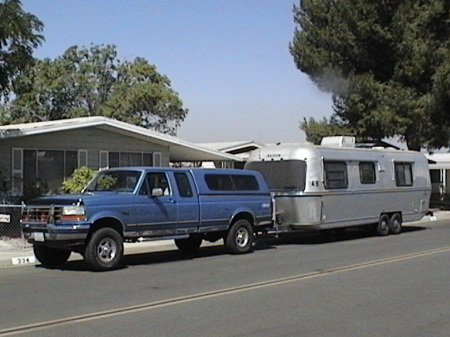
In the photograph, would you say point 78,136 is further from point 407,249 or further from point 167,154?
point 407,249

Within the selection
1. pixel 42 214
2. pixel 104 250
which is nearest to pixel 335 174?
pixel 104 250

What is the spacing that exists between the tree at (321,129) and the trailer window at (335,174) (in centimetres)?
1464

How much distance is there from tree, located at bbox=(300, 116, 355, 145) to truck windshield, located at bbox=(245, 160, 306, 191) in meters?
15.5

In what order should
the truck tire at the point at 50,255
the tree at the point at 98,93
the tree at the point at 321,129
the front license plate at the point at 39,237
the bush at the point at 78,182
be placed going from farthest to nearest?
the tree at the point at 98,93 < the tree at the point at 321,129 < the bush at the point at 78,182 < the truck tire at the point at 50,255 < the front license plate at the point at 39,237

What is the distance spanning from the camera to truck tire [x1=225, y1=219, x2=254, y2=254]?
643 inches

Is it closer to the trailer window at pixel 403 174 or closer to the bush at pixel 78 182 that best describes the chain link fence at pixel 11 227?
the bush at pixel 78 182

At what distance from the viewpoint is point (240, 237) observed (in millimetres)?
16625

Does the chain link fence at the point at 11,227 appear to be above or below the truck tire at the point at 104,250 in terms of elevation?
above

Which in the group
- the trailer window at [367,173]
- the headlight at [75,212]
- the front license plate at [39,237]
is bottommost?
the front license plate at [39,237]

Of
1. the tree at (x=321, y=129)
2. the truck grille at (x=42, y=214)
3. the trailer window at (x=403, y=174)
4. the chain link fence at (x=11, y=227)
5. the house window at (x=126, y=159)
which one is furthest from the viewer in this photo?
the tree at (x=321, y=129)

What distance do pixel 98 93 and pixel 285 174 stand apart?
3579 cm

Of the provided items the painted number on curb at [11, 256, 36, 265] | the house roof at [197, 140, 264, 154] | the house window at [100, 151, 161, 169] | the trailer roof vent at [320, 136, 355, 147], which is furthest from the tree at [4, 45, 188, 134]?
the painted number on curb at [11, 256, 36, 265]

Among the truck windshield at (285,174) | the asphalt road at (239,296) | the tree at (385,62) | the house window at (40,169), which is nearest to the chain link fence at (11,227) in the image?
the house window at (40,169)

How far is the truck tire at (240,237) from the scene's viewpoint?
16.3 m
